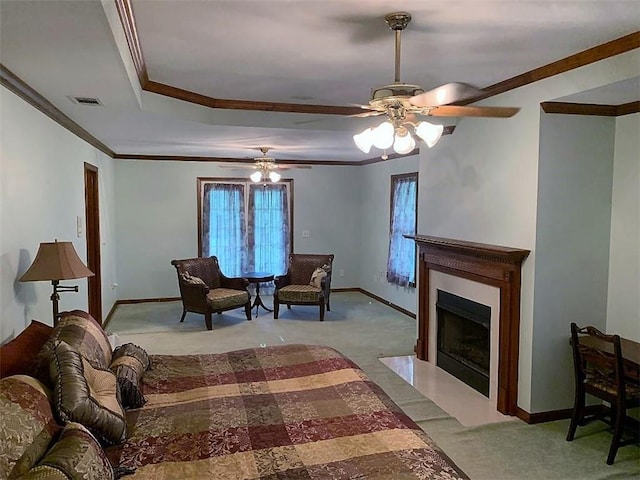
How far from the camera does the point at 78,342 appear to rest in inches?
92.4

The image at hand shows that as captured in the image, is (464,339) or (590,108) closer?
(590,108)

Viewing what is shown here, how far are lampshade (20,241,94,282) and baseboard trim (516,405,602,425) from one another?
333cm

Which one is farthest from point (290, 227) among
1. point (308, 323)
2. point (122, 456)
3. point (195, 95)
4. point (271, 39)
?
point (122, 456)

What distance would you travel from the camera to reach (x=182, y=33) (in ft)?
8.55

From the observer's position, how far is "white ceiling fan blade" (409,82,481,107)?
2.20 metres

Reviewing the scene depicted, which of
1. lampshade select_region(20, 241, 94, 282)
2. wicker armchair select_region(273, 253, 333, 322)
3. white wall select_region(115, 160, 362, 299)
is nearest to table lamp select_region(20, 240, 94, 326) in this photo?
lampshade select_region(20, 241, 94, 282)

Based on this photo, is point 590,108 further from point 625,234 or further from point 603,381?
point 603,381

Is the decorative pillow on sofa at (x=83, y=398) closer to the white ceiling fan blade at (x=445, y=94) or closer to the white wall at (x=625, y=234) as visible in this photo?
the white ceiling fan blade at (x=445, y=94)

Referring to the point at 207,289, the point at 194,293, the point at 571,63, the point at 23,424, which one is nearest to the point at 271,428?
the point at 23,424

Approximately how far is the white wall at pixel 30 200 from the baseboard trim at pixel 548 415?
11.6 feet

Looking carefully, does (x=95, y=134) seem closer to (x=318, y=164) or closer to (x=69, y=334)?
(x=69, y=334)

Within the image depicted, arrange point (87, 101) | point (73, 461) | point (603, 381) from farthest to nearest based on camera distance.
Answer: point (87, 101) < point (603, 381) < point (73, 461)

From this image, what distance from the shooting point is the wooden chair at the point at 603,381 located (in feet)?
10.0

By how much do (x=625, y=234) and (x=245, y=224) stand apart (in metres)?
5.98
